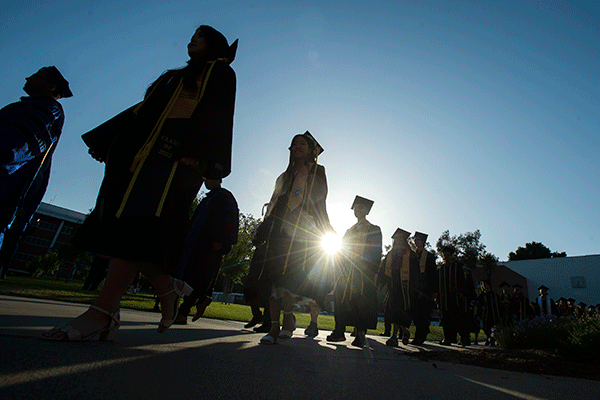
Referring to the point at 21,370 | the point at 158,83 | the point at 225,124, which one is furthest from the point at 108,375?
the point at 158,83

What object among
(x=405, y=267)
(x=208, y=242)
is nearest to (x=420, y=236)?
(x=405, y=267)

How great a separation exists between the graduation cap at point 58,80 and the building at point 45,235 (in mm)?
62049

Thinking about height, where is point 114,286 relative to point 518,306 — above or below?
below

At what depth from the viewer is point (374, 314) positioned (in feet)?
16.3

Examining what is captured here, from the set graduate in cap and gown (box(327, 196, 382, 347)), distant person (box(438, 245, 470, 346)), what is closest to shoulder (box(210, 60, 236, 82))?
graduate in cap and gown (box(327, 196, 382, 347))

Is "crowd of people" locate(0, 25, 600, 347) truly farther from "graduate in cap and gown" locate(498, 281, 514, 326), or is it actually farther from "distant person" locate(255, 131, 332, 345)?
"graduate in cap and gown" locate(498, 281, 514, 326)

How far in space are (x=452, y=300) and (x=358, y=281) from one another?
4986 millimetres

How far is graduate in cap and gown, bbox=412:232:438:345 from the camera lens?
7109mm

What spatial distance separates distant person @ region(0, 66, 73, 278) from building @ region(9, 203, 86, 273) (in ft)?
203

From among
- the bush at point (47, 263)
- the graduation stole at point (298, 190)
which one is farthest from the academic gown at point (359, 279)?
the bush at point (47, 263)

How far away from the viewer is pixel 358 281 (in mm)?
5035

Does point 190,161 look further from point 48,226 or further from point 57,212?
point 57,212

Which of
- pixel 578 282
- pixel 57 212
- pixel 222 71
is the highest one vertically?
pixel 578 282

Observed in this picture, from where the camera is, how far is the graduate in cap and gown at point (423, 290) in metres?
7.11
